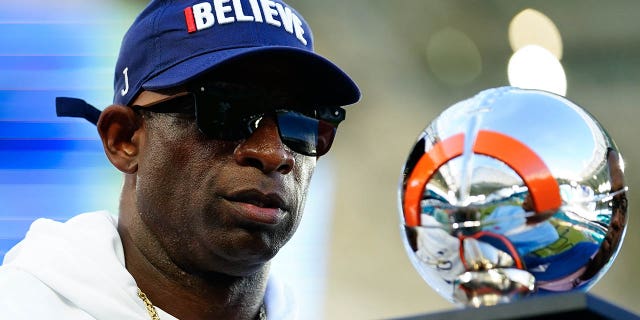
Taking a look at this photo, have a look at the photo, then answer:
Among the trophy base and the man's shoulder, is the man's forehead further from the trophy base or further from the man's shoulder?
the trophy base

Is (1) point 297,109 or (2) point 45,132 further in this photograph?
(2) point 45,132

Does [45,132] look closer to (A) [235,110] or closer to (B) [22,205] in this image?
(B) [22,205]

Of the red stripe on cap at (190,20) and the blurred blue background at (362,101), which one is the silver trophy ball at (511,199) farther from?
the blurred blue background at (362,101)

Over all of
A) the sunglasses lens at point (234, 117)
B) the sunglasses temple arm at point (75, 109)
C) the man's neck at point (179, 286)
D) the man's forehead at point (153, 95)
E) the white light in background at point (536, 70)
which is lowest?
the man's neck at point (179, 286)

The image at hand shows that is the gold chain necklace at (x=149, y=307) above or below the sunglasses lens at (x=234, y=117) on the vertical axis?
below

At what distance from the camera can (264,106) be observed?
2.75 meters

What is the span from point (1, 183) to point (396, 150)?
2.79 metres

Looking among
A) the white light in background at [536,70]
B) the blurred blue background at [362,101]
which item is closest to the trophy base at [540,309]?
the blurred blue background at [362,101]

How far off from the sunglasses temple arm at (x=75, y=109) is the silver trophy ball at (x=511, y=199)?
1.39 metres

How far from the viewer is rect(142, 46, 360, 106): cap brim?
8.95 feet

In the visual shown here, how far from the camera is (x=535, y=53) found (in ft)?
24.8

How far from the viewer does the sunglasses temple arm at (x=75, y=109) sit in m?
3.08

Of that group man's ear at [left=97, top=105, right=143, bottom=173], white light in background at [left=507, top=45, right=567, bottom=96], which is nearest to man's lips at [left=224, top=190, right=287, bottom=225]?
man's ear at [left=97, top=105, right=143, bottom=173]

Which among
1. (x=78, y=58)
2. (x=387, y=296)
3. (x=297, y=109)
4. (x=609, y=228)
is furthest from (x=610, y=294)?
(x=609, y=228)
